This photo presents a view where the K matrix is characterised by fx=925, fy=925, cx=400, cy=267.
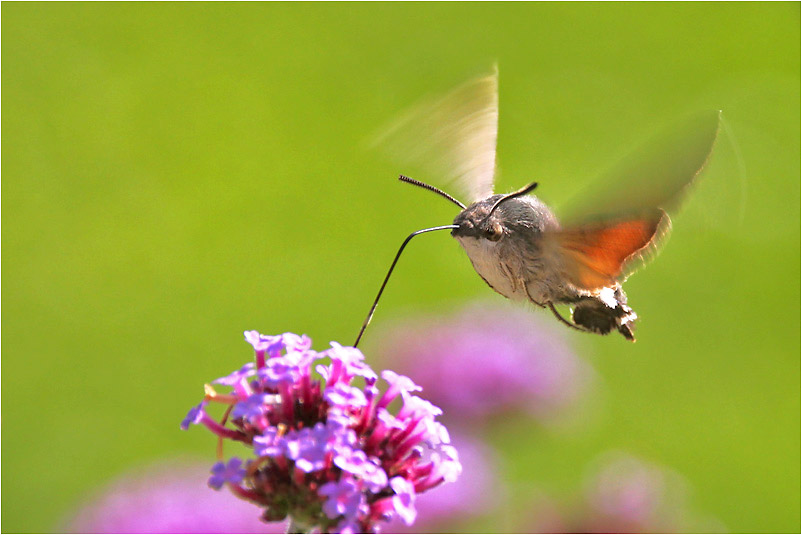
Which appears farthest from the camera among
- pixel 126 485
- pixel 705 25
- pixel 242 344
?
pixel 705 25

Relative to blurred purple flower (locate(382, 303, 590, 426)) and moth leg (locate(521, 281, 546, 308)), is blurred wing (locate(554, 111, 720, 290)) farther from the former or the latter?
blurred purple flower (locate(382, 303, 590, 426))

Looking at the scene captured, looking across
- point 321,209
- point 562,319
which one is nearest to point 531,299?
point 562,319

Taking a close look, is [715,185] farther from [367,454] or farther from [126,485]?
[126,485]

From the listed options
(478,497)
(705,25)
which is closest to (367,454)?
(478,497)

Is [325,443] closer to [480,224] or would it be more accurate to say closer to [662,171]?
[480,224]

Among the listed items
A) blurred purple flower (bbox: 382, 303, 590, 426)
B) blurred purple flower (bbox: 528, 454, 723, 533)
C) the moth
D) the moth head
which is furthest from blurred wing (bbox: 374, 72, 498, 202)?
blurred purple flower (bbox: 528, 454, 723, 533)
